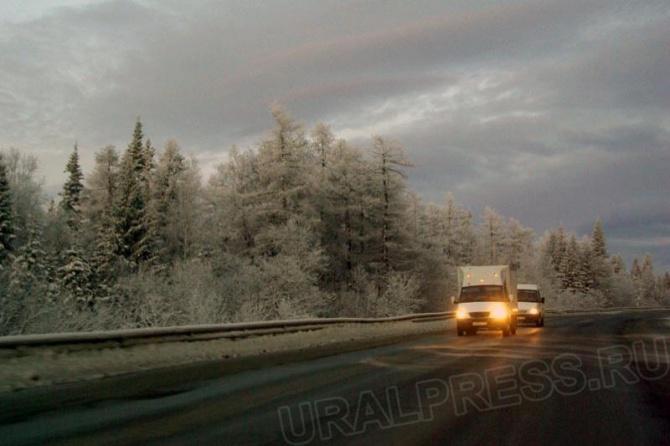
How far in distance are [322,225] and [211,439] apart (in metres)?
43.2

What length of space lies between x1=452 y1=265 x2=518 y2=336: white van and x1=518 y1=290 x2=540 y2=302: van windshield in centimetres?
794

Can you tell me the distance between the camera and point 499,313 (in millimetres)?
27688

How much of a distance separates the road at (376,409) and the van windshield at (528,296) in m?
27.0

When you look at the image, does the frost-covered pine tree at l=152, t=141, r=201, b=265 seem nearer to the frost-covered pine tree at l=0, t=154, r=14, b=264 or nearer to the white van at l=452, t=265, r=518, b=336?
the frost-covered pine tree at l=0, t=154, r=14, b=264

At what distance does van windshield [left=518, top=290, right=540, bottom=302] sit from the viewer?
40.5 meters

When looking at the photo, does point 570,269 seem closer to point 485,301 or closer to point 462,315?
point 485,301

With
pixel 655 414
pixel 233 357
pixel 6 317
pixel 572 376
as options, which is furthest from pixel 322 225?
pixel 655 414

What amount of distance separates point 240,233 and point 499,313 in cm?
2397

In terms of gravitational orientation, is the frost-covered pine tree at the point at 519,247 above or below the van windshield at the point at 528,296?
above

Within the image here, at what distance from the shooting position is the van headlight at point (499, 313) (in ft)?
90.5

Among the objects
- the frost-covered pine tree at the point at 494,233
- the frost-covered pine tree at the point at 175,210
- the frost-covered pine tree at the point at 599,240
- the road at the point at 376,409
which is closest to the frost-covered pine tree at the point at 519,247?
the frost-covered pine tree at the point at 494,233

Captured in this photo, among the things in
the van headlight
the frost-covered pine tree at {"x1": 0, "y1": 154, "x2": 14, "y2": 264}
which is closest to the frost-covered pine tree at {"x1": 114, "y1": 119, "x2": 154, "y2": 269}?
the frost-covered pine tree at {"x1": 0, "y1": 154, "x2": 14, "y2": 264}

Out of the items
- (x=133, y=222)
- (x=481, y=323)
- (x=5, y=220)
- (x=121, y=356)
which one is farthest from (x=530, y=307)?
(x=5, y=220)

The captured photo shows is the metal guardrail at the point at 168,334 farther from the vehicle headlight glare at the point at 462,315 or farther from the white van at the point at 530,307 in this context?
the white van at the point at 530,307
